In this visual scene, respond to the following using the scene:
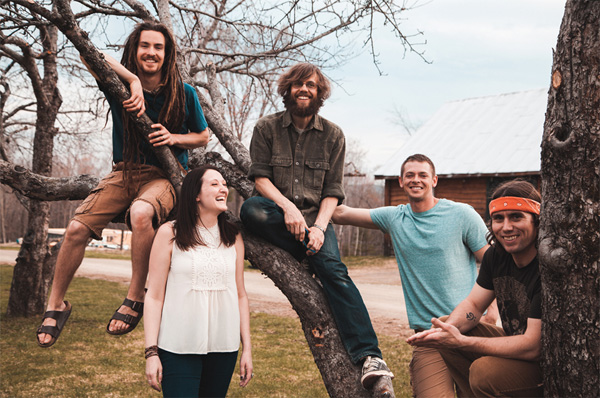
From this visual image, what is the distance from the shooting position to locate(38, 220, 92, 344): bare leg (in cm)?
344

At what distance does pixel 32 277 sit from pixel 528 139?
55.3ft

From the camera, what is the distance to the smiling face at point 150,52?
3.45m

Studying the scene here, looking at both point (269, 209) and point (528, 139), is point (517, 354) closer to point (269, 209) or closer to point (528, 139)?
point (269, 209)

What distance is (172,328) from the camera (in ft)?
9.45

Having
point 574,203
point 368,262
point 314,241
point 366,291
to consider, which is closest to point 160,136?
point 314,241

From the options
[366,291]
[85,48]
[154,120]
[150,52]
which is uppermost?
[150,52]

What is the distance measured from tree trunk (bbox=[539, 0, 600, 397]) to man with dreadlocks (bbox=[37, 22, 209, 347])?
7.06ft

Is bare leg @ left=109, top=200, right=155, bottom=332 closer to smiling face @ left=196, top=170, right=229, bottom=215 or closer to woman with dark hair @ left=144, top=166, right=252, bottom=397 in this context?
woman with dark hair @ left=144, top=166, right=252, bottom=397

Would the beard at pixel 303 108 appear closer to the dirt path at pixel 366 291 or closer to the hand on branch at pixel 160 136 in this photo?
the hand on branch at pixel 160 136

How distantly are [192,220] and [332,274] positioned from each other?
2.79ft

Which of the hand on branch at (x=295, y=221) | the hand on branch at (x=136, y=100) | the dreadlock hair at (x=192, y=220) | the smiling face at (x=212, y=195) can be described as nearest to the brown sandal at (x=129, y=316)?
the dreadlock hair at (x=192, y=220)

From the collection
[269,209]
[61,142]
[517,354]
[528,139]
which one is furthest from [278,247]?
[528,139]

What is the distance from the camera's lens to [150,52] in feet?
11.3

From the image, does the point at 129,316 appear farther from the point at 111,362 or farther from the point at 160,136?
the point at 111,362
